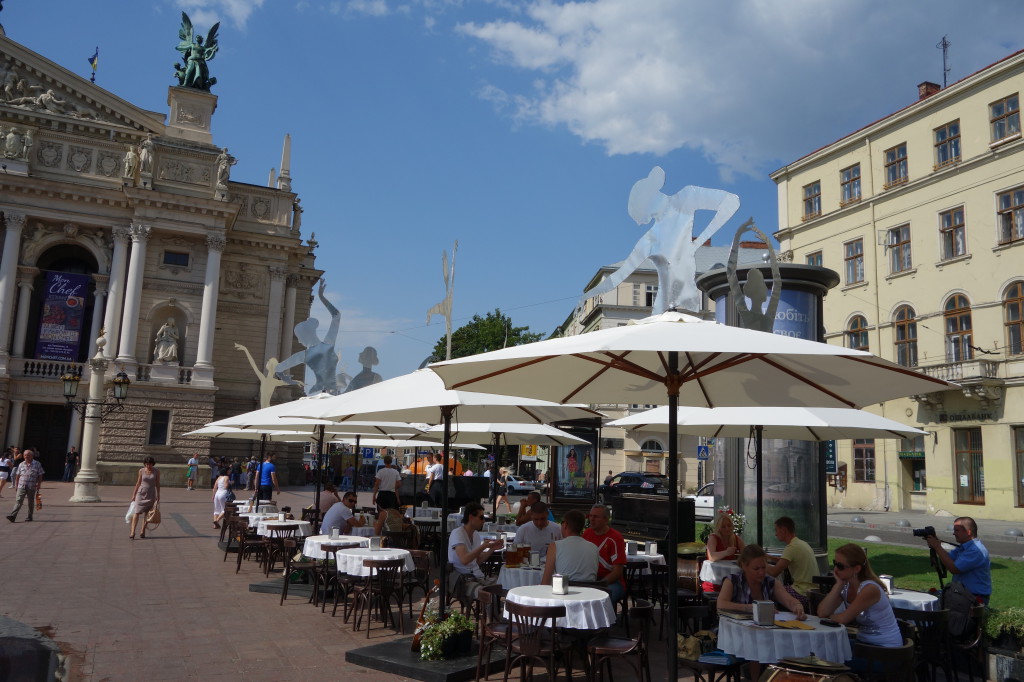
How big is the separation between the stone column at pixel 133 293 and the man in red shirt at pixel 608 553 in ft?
118

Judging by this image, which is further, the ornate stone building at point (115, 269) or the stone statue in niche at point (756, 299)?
the ornate stone building at point (115, 269)

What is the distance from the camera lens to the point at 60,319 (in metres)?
38.5

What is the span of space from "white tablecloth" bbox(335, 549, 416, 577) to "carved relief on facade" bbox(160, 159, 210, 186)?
36.7 meters

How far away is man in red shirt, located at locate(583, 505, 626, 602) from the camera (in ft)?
25.4

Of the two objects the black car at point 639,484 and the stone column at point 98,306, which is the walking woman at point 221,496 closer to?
the black car at point 639,484

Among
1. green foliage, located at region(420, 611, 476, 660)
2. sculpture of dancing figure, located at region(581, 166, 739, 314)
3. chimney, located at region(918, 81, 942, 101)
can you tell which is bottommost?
green foliage, located at region(420, 611, 476, 660)

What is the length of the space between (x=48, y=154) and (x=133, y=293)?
27.7 feet

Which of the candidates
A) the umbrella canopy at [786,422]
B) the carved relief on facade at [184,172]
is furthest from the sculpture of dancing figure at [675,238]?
the carved relief on facade at [184,172]

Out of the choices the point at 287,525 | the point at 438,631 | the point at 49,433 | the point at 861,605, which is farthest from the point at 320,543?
the point at 49,433

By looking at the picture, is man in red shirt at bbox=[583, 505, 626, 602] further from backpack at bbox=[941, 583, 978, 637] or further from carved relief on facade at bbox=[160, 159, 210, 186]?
carved relief on facade at bbox=[160, 159, 210, 186]

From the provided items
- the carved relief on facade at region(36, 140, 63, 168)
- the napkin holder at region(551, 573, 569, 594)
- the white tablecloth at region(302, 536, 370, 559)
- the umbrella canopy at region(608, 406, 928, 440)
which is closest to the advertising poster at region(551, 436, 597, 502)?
the umbrella canopy at region(608, 406, 928, 440)

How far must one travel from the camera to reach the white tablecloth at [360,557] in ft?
29.2

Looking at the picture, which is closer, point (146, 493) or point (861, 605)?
point (861, 605)

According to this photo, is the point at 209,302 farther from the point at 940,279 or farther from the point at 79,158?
the point at 940,279
